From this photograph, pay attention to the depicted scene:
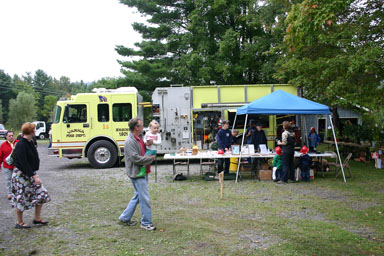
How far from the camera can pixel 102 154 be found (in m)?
12.5

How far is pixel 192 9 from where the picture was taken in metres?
20.1

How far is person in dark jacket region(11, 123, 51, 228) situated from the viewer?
5.05m

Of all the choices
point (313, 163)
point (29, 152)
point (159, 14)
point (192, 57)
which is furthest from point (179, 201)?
point (159, 14)

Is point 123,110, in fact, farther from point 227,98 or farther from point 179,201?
point 179,201

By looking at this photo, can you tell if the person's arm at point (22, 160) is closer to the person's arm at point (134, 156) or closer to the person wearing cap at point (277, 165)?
the person's arm at point (134, 156)

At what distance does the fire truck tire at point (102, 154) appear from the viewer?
12406 mm

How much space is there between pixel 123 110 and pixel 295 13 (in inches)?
294

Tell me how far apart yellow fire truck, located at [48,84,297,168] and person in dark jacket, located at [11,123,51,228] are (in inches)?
281

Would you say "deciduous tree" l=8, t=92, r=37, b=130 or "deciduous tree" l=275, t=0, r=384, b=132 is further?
"deciduous tree" l=8, t=92, r=37, b=130

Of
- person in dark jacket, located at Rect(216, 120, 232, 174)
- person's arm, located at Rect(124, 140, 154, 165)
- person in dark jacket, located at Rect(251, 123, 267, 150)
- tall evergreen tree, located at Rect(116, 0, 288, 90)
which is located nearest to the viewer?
person's arm, located at Rect(124, 140, 154, 165)

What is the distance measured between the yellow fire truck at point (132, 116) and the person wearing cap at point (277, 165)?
3409mm

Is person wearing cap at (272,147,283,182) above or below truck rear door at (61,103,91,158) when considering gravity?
below

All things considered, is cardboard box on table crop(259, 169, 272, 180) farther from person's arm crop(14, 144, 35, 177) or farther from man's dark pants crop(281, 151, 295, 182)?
person's arm crop(14, 144, 35, 177)

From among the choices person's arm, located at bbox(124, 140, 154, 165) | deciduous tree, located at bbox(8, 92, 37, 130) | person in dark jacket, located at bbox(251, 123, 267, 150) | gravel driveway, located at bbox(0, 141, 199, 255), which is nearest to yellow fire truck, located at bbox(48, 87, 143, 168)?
gravel driveway, located at bbox(0, 141, 199, 255)
